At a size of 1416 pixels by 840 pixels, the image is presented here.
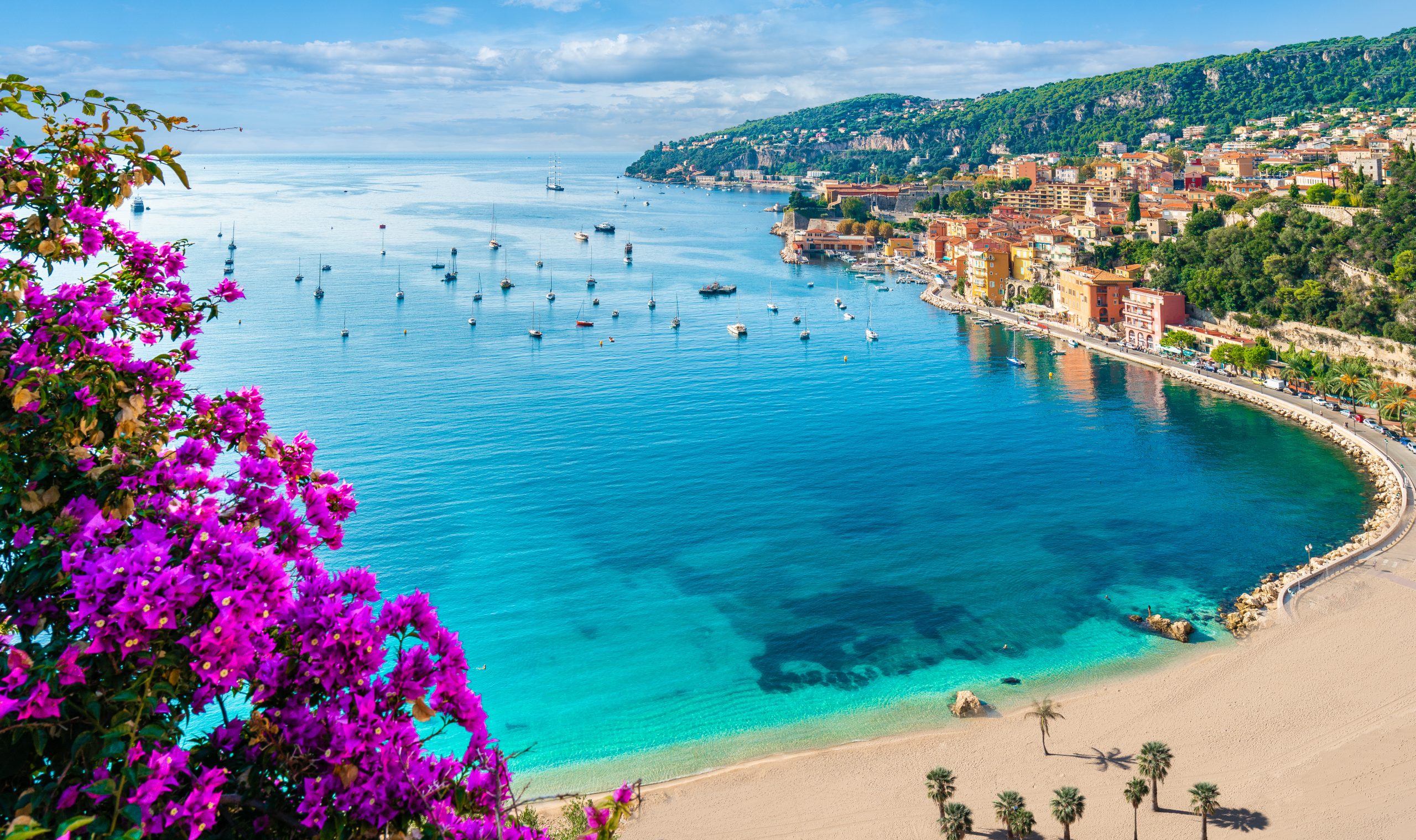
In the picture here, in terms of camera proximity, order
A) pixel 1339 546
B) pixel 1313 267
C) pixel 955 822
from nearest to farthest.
Answer: pixel 955 822 → pixel 1339 546 → pixel 1313 267

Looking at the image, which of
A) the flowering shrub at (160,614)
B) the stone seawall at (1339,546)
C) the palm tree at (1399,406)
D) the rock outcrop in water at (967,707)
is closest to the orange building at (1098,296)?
the stone seawall at (1339,546)

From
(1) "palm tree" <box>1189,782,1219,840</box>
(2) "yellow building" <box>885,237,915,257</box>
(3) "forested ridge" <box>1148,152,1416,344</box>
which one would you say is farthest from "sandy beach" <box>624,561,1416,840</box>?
(2) "yellow building" <box>885,237,915,257</box>

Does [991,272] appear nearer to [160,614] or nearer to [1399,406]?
[1399,406]

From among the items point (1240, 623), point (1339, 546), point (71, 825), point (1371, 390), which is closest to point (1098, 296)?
point (1371, 390)

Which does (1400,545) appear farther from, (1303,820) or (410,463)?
(410,463)

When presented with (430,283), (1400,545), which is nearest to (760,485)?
(1400,545)

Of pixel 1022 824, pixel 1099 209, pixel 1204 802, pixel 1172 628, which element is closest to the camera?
pixel 1022 824
